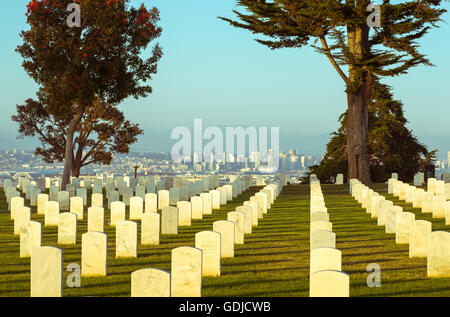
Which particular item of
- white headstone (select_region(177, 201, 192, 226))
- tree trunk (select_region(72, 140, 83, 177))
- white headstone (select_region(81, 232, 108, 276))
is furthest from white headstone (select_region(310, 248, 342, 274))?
tree trunk (select_region(72, 140, 83, 177))

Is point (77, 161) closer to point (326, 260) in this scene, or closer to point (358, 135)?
point (358, 135)

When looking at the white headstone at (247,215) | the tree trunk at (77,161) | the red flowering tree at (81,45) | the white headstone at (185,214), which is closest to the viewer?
the white headstone at (247,215)

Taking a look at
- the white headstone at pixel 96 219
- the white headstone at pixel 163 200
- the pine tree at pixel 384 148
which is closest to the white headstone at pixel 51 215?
the white headstone at pixel 96 219

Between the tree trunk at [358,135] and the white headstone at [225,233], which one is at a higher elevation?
the tree trunk at [358,135]

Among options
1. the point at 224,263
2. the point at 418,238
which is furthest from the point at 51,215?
the point at 418,238

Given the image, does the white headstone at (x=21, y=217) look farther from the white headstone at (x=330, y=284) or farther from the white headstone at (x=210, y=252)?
the white headstone at (x=330, y=284)

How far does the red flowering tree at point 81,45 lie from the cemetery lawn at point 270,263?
1333 cm

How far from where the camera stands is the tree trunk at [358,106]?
125 feet

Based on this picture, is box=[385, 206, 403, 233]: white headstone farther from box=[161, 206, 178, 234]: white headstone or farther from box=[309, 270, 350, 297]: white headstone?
box=[309, 270, 350, 297]: white headstone

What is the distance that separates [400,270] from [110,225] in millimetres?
9858

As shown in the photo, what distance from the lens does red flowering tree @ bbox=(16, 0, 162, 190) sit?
34.0 metres

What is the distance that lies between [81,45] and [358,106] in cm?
1591
